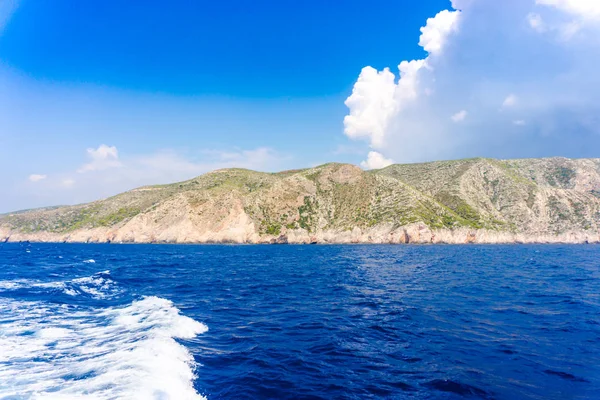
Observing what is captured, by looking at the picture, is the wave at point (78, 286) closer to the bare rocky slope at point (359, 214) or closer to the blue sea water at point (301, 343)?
the blue sea water at point (301, 343)

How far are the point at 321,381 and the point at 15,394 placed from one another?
10.6 metres

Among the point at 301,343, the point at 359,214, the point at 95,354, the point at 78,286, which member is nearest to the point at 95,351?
the point at 95,354

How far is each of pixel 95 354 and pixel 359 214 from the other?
152600 millimetres

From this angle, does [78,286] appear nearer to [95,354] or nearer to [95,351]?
[95,351]

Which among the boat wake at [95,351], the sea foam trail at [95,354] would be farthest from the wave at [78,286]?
the sea foam trail at [95,354]

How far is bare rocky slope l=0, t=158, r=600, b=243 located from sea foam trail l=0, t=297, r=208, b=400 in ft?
436

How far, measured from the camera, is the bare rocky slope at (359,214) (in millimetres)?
148375

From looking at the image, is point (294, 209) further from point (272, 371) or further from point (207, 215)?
point (272, 371)

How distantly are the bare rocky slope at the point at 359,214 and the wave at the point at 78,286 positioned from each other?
122452 mm

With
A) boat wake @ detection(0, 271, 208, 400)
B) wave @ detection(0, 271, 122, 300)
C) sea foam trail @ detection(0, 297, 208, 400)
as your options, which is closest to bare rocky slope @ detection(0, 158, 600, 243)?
wave @ detection(0, 271, 122, 300)

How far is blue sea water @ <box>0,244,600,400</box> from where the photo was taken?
11.9 m

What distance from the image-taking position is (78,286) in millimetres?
34906

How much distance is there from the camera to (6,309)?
23.4 meters

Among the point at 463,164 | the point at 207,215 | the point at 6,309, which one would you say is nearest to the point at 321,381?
the point at 6,309
